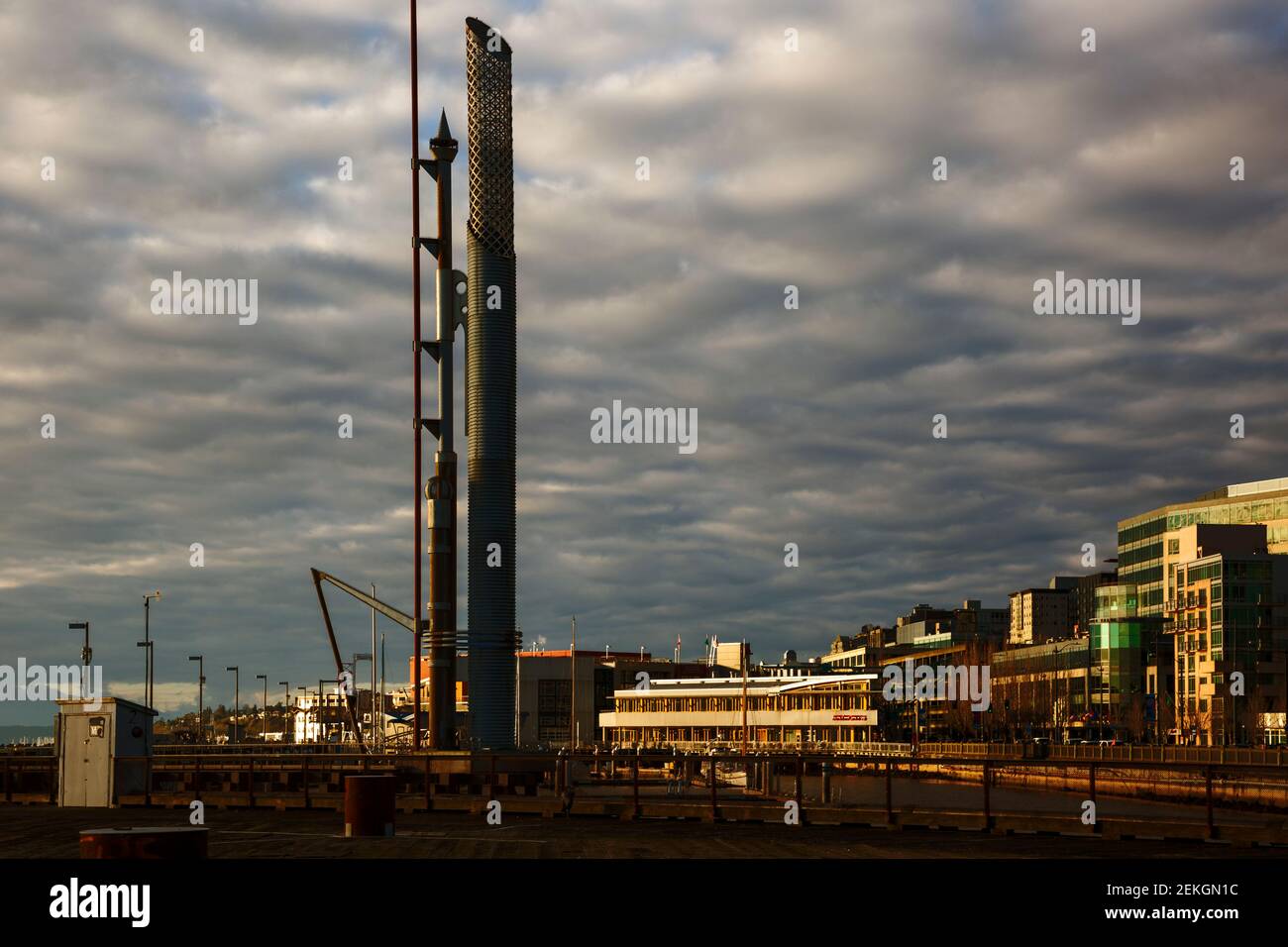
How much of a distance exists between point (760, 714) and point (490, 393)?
91.8 m

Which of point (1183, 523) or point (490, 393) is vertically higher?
point (490, 393)

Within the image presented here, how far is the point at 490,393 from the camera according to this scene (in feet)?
336

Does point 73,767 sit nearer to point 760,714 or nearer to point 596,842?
point 596,842

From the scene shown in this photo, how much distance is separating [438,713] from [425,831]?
6150 centimetres

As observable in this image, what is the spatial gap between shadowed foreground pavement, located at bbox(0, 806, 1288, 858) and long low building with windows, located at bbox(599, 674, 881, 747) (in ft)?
455

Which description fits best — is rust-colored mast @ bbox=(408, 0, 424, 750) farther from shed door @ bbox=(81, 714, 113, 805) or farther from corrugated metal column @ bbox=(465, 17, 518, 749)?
shed door @ bbox=(81, 714, 113, 805)

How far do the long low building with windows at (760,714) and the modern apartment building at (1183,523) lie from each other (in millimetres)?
39124

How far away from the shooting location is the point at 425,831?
31094 millimetres

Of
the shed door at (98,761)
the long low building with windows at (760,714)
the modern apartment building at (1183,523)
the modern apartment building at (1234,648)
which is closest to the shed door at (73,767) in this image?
the shed door at (98,761)

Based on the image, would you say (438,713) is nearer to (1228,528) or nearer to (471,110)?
(471,110)

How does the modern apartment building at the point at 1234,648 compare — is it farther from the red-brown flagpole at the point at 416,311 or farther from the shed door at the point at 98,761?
the shed door at the point at 98,761

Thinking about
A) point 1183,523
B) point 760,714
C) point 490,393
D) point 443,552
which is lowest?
point 760,714

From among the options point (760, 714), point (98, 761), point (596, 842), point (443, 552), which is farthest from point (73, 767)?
point (760, 714)

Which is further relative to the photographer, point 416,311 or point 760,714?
point 760,714
